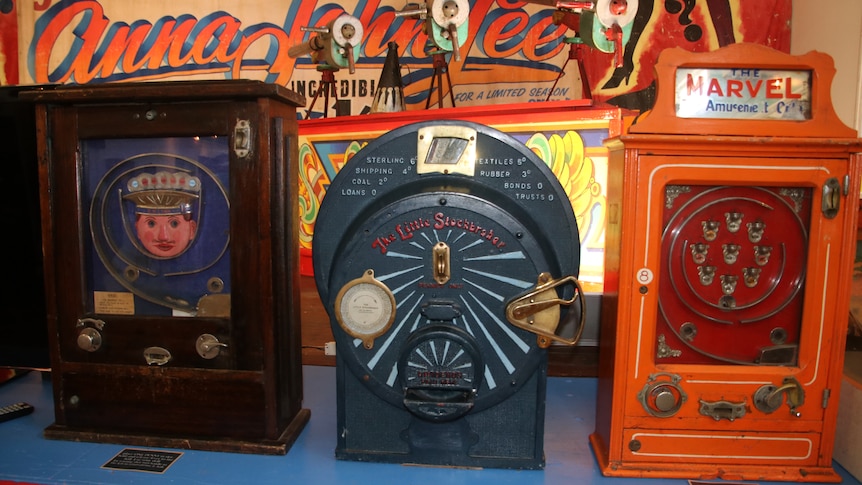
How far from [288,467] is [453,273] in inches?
25.7

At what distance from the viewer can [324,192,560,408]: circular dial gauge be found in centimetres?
133

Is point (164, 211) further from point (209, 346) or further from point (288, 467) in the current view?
point (288, 467)

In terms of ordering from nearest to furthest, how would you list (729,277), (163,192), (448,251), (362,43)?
(448,251)
(729,277)
(163,192)
(362,43)

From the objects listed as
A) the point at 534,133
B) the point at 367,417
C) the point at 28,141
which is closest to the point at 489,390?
the point at 367,417

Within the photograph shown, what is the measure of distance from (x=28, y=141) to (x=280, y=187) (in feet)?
3.17

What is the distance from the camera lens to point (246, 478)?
1.38 metres

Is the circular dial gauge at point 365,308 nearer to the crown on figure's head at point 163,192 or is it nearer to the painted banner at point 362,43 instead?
the crown on figure's head at point 163,192

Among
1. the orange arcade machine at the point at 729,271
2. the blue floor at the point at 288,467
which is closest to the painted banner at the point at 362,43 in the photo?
the orange arcade machine at the point at 729,271

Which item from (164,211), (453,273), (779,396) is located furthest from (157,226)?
(779,396)

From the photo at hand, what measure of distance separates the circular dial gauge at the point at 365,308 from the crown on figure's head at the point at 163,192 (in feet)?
1.71

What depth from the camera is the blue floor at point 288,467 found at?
137 cm

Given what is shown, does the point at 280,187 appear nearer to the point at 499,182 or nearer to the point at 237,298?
the point at 237,298

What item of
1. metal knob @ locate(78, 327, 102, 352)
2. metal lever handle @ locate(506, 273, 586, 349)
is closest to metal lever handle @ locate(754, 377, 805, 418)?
metal lever handle @ locate(506, 273, 586, 349)

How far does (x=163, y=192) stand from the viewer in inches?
60.6
